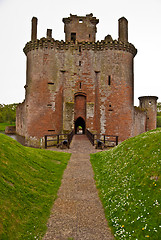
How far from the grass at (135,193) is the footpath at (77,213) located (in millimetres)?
284

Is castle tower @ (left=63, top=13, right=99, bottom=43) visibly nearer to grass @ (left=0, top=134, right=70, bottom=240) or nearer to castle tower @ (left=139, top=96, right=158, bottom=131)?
castle tower @ (left=139, top=96, right=158, bottom=131)

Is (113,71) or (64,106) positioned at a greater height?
(113,71)

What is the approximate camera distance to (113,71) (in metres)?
26.7

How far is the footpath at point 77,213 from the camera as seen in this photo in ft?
15.2

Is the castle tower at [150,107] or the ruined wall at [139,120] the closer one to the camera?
the ruined wall at [139,120]

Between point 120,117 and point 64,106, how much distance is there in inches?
316

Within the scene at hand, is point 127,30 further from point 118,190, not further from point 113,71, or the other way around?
point 118,190

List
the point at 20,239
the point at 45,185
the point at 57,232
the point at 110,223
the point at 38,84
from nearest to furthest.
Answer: the point at 20,239, the point at 57,232, the point at 110,223, the point at 45,185, the point at 38,84

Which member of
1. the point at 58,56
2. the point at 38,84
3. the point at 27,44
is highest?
the point at 27,44

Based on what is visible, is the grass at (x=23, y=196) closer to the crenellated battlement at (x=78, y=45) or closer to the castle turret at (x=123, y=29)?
the crenellated battlement at (x=78, y=45)

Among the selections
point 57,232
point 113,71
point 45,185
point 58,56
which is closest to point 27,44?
point 58,56

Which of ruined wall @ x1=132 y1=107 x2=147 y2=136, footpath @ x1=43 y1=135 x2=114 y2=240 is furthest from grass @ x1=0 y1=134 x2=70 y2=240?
ruined wall @ x1=132 y1=107 x2=147 y2=136

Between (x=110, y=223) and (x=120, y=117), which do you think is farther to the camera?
(x=120, y=117)

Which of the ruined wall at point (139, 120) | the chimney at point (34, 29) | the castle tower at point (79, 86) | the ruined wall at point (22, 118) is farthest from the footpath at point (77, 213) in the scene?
the ruined wall at point (22, 118)
